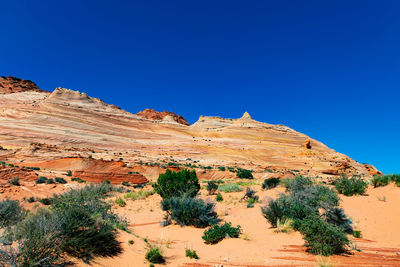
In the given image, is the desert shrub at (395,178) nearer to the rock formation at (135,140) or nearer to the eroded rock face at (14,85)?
the rock formation at (135,140)

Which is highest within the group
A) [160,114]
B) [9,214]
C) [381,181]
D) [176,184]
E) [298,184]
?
[160,114]

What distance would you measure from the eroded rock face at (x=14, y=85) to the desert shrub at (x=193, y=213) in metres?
93.0

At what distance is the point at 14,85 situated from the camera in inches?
3430

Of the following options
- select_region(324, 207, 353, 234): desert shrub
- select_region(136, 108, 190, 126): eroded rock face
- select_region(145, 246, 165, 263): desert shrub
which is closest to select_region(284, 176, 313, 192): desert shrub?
select_region(324, 207, 353, 234): desert shrub

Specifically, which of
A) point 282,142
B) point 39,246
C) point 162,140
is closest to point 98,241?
point 39,246

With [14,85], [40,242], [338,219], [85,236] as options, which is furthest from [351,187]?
[14,85]

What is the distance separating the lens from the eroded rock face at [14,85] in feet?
271

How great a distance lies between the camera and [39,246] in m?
3.99

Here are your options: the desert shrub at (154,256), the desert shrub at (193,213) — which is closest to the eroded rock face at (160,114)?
the desert shrub at (193,213)

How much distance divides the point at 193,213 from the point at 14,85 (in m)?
108

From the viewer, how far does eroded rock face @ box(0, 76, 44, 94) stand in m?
82.6

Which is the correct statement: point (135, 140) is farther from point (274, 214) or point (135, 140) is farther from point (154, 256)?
point (154, 256)

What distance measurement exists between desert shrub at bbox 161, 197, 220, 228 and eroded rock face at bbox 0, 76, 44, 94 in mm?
92996

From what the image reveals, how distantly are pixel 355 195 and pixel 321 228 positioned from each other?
27.1 feet
